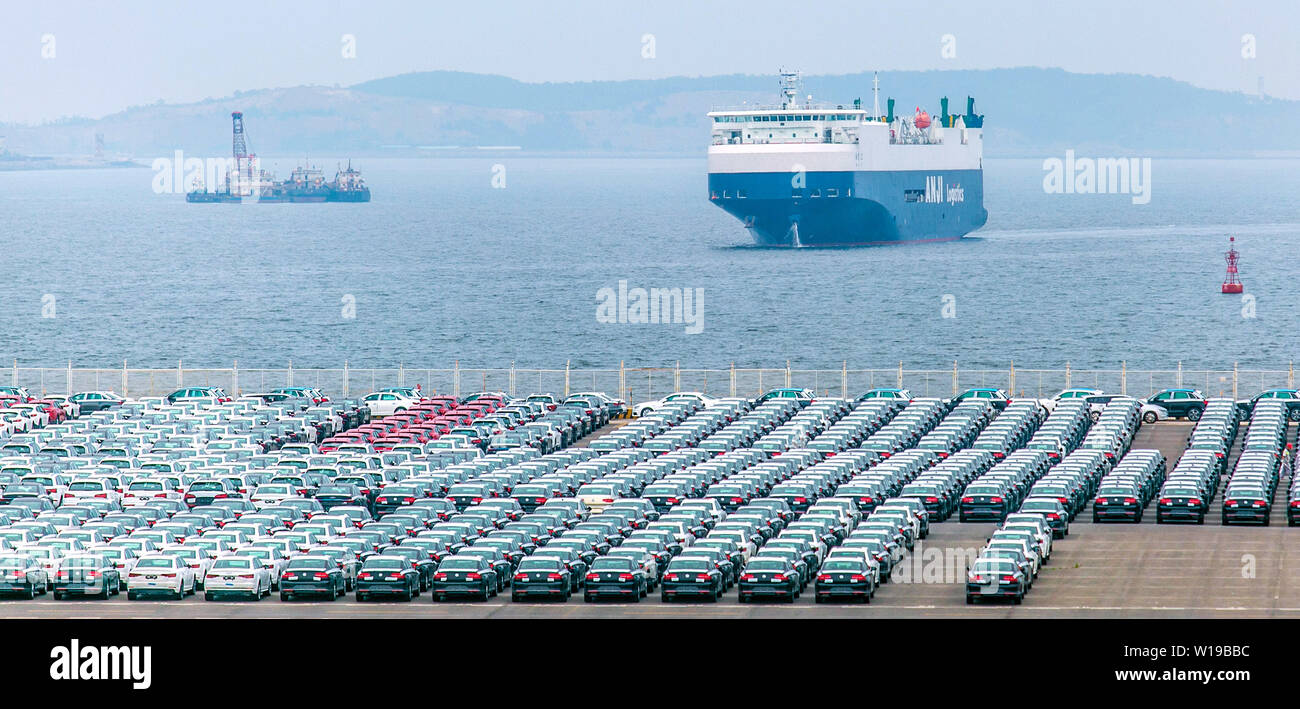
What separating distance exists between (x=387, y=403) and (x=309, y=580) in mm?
35202

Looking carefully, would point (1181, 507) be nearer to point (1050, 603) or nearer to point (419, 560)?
point (1050, 603)

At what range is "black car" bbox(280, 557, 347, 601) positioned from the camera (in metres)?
40.3

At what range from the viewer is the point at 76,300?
563ft

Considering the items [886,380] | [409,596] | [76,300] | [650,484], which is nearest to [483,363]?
[886,380]

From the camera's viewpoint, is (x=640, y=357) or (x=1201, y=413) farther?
(x=640, y=357)

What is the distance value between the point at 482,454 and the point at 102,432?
40.5 feet

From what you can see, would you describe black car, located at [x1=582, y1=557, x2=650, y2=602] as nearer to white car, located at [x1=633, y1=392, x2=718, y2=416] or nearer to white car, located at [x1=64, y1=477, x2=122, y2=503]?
white car, located at [x1=64, y1=477, x2=122, y2=503]

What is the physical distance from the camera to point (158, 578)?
4059cm

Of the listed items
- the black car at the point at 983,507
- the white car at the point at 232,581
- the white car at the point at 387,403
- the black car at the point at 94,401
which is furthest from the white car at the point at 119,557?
the black car at the point at 94,401

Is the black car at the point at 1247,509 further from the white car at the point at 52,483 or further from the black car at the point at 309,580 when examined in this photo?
the white car at the point at 52,483

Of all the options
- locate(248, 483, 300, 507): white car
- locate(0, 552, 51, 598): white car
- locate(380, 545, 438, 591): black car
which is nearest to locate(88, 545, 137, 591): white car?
locate(0, 552, 51, 598): white car

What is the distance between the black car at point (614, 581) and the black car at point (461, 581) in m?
1.94
